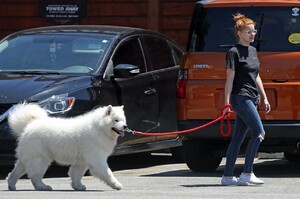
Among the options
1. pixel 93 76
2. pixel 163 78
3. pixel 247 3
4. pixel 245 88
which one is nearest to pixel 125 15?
pixel 163 78

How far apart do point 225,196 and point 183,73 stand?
8.24 ft

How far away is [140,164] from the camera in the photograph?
14812 mm

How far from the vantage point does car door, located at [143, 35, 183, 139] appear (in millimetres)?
13883

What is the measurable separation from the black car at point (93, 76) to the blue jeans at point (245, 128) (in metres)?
1.87

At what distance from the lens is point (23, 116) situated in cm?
1120

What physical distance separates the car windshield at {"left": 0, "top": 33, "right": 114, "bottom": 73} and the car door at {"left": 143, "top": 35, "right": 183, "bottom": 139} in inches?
30.2

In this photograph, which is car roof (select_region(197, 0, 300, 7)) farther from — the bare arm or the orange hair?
the bare arm

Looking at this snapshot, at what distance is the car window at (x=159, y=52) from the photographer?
46.1 feet

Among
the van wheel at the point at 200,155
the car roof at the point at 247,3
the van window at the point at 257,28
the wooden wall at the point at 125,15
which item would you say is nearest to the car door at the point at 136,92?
the van wheel at the point at 200,155

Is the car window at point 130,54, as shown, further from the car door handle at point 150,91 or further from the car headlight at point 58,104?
the car headlight at point 58,104

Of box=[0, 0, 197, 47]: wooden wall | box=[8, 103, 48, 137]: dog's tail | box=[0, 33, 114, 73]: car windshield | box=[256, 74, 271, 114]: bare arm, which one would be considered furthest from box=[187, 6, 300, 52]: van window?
box=[0, 0, 197, 47]: wooden wall

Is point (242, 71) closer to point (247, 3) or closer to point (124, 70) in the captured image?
point (247, 3)

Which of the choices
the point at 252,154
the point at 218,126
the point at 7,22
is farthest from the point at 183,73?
the point at 7,22

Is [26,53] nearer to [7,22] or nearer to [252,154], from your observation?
[252,154]
